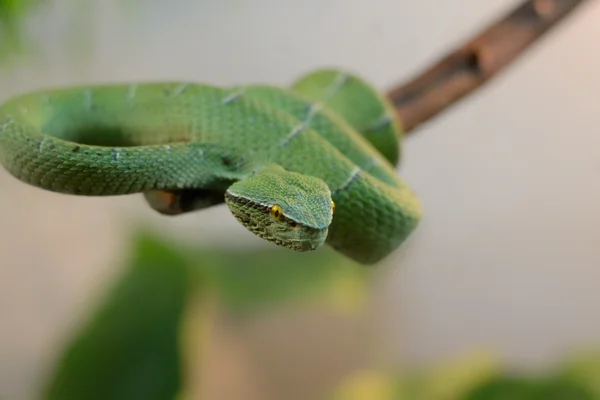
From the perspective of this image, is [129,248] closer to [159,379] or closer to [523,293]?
[159,379]

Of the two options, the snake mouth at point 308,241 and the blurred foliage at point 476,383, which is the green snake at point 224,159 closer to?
the snake mouth at point 308,241

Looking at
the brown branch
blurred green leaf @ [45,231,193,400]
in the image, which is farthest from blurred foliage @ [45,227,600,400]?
the brown branch

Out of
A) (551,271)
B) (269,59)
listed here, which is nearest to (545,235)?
(551,271)

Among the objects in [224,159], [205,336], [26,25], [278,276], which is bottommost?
[205,336]

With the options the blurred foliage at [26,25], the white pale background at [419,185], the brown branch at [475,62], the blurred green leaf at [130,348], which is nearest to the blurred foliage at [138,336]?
the blurred green leaf at [130,348]

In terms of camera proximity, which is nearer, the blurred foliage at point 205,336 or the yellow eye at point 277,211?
the yellow eye at point 277,211

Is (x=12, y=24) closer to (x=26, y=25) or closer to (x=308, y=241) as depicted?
(x=26, y=25)

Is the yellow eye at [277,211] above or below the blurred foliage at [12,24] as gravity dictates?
above

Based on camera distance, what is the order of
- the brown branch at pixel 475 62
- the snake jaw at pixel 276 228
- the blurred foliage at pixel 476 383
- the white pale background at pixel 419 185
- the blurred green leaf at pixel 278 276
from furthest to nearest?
the blurred green leaf at pixel 278 276 < the white pale background at pixel 419 185 < the blurred foliage at pixel 476 383 < the brown branch at pixel 475 62 < the snake jaw at pixel 276 228

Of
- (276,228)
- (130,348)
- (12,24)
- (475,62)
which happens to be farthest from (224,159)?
(12,24)
